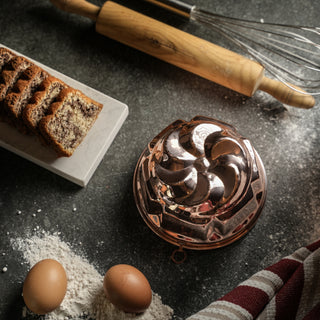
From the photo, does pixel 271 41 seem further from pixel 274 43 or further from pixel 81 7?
pixel 81 7

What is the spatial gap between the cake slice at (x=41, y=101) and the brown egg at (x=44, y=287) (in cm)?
27

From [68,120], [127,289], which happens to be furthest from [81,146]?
[127,289]

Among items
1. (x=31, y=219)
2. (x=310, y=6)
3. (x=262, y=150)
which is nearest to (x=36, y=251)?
(x=31, y=219)

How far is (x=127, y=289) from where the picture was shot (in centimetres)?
83

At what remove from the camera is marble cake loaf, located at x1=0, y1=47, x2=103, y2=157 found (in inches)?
34.4

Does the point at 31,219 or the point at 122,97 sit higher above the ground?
the point at 122,97

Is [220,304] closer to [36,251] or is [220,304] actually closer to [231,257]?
[231,257]

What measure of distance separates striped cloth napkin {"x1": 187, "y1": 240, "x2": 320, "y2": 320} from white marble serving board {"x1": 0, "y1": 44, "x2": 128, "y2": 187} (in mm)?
369

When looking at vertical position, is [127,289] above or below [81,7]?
below

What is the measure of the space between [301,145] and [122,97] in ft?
1.33

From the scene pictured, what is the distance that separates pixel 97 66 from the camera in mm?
1023

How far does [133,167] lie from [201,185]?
18 cm

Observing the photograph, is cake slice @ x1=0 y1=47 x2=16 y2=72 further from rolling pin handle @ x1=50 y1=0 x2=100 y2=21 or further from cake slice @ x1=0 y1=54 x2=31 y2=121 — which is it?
rolling pin handle @ x1=50 y1=0 x2=100 y2=21

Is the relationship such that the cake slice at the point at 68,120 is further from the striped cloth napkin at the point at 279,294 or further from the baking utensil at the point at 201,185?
the striped cloth napkin at the point at 279,294
